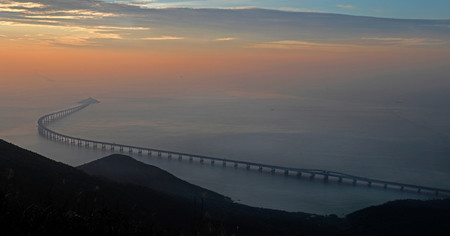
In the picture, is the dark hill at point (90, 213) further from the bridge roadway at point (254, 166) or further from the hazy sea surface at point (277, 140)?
the bridge roadway at point (254, 166)

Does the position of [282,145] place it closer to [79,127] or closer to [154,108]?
[79,127]

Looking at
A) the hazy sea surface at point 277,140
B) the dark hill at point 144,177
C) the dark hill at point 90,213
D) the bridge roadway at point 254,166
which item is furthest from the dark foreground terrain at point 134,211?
the bridge roadway at point 254,166

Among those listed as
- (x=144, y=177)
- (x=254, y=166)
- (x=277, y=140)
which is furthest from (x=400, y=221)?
(x=277, y=140)

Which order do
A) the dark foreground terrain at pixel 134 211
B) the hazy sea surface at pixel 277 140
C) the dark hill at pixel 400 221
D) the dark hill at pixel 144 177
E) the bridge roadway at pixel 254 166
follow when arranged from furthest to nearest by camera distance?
the bridge roadway at pixel 254 166 → the hazy sea surface at pixel 277 140 → the dark hill at pixel 144 177 → the dark hill at pixel 400 221 → the dark foreground terrain at pixel 134 211

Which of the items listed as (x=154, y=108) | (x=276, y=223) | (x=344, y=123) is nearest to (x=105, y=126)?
(x=154, y=108)

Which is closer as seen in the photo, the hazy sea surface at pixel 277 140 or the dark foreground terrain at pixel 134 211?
the dark foreground terrain at pixel 134 211

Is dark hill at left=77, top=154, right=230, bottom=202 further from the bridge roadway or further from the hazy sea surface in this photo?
the bridge roadway
